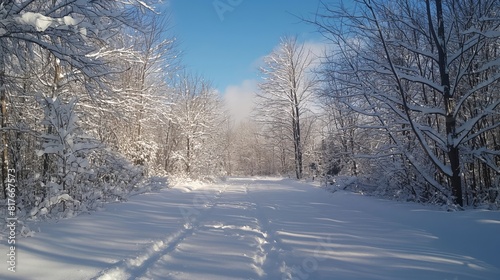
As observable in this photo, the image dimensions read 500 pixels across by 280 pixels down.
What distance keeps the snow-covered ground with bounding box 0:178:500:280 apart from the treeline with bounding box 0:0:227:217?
1.58 metres

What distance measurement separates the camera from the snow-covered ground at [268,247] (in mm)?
3332

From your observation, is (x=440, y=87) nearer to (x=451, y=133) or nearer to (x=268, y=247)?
(x=451, y=133)

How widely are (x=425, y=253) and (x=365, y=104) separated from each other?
20.7 ft

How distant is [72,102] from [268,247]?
5.31m

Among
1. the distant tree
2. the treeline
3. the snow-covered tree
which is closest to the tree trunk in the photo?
the distant tree

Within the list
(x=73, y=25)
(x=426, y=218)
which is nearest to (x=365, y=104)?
(x=426, y=218)

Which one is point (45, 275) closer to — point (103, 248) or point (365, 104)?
point (103, 248)

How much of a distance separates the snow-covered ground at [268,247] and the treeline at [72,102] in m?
1.58

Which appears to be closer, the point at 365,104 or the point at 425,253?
the point at 425,253

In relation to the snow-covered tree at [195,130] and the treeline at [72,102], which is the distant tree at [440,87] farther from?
the snow-covered tree at [195,130]

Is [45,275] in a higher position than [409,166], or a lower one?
lower

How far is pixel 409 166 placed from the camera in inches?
347

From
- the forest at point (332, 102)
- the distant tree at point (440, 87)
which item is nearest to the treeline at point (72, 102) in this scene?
the forest at point (332, 102)

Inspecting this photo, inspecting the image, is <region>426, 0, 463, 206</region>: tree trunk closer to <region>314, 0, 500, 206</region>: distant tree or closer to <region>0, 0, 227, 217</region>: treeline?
<region>314, 0, 500, 206</region>: distant tree
